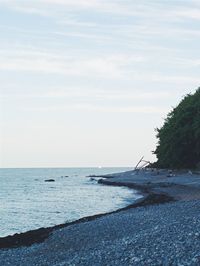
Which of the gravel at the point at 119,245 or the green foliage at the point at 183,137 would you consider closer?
the gravel at the point at 119,245

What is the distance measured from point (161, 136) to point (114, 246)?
8508 centimetres

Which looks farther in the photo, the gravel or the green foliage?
the green foliage

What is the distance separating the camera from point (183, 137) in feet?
306

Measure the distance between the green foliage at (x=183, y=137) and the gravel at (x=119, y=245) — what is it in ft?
199

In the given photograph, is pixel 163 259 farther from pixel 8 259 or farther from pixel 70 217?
pixel 70 217

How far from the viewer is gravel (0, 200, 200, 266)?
1819cm

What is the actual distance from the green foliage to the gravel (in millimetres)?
60667

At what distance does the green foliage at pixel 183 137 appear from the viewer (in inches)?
3623

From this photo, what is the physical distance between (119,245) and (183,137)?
7341 cm

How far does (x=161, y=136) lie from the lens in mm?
105500

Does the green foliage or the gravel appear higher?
the green foliage

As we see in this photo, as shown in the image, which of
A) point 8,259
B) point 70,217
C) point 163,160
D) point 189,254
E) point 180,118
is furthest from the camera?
point 163,160

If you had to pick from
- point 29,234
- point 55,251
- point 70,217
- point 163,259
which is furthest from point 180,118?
point 163,259

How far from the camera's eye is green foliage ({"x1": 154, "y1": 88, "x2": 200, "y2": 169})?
92031 mm
